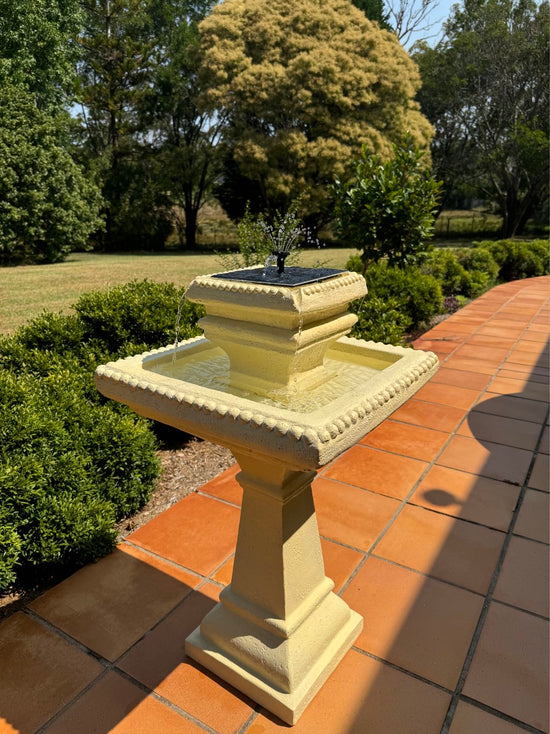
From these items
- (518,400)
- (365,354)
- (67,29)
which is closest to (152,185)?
(67,29)

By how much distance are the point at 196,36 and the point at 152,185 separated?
7.85m

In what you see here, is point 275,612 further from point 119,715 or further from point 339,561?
point 339,561

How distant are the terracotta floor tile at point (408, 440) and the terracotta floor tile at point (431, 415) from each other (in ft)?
0.39

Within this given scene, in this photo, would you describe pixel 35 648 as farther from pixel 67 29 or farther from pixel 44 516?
pixel 67 29

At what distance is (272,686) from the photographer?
2.04 m

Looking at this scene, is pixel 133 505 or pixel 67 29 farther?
pixel 67 29

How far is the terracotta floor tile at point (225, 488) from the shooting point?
3.45 metres

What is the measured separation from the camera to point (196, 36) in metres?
24.2

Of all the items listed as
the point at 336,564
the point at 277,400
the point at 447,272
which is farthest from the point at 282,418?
the point at 447,272

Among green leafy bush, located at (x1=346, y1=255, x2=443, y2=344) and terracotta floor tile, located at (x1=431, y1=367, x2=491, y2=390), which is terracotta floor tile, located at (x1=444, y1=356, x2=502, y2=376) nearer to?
terracotta floor tile, located at (x1=431, y1=367, x2=491, y2=390)

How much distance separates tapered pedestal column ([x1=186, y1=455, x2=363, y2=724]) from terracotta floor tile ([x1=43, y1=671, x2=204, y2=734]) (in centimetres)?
27

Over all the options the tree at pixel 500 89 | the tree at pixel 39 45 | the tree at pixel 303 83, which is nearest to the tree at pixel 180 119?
the tree at pixel 303 83

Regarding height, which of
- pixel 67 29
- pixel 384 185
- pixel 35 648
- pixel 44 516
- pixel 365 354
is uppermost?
pixel 67 29

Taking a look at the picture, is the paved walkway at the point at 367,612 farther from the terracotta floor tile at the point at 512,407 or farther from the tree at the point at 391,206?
the tree at the point at 391,206
